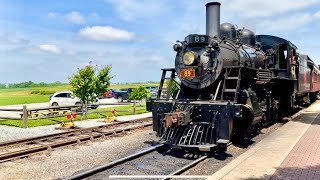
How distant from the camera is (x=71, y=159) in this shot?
8578 millimetres

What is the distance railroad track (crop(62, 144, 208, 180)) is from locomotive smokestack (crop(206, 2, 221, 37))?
3904mm

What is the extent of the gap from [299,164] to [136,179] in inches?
143

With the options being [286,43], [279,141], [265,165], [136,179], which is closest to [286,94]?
[286,43]

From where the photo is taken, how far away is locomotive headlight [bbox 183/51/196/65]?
9.26m

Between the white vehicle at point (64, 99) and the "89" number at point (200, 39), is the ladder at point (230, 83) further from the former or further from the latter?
the white vehicle at point (64, 99)

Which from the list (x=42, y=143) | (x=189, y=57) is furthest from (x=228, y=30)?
(x=42, y=143)

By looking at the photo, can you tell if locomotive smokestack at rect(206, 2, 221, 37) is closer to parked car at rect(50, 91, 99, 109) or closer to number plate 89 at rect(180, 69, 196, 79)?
number plate 89 at rect(180, 69, 196, 79)

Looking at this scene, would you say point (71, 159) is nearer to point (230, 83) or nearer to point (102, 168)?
point (102, 168)

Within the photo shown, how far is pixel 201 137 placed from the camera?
848 centimetres

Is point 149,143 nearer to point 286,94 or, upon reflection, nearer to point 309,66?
point 286,94

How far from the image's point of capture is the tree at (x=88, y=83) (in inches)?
807

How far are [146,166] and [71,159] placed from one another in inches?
89.2

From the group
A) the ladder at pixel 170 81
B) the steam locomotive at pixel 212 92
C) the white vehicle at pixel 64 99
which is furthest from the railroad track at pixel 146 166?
the white vehicle at pixel 64 99

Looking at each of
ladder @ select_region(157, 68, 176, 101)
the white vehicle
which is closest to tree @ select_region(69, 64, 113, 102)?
the white vehicle
